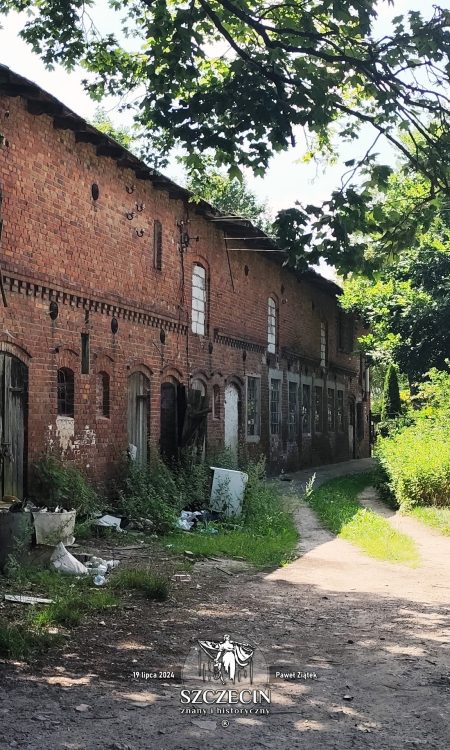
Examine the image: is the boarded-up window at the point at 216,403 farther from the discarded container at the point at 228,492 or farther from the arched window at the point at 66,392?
the arched window at the point at 66,392

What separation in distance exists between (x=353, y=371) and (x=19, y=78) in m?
25.8

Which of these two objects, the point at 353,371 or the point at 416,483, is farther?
the point at 353,371

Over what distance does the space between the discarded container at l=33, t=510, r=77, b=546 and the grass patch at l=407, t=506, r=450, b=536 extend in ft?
21.1

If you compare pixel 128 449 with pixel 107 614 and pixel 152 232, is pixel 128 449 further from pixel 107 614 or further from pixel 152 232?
pixel 107 614

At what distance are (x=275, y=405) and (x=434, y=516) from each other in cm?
1027

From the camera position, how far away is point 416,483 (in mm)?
15531

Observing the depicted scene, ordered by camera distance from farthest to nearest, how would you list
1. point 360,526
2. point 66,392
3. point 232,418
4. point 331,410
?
point 331,410, point 232,418, point 360,526, point 66,392

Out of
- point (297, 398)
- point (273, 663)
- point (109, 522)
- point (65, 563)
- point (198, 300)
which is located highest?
point (198, 300)

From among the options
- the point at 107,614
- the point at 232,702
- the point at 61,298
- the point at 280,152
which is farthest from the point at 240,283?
the point at 232,702

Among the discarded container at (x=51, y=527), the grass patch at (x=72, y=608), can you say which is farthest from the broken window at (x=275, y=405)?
the grass patch at (x=72, y=608)

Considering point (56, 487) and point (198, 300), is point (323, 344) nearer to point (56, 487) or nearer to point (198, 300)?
point (198, 300)

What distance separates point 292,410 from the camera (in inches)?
1013

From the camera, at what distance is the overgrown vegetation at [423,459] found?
1523 cm

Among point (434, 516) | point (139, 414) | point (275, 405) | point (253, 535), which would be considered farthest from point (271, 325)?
point (253, 535)
